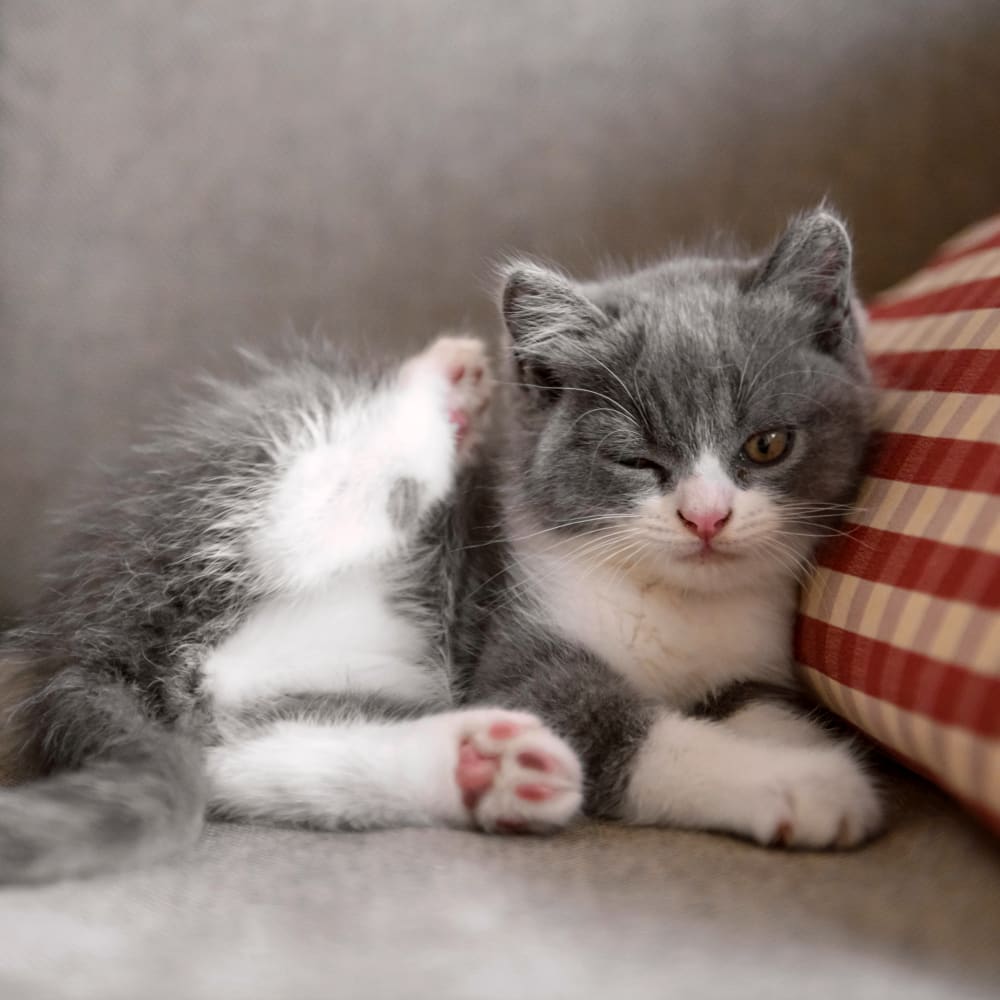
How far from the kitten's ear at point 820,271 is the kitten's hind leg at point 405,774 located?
2.15 feet

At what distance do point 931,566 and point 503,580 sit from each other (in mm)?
601

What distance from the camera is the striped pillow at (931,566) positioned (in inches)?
34.2

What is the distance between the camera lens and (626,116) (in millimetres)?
1903

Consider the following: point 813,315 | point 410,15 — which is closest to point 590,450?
Answer: point 813,315

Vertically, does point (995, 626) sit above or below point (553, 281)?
below

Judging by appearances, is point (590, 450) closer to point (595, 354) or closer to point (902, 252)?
point (595, 354)

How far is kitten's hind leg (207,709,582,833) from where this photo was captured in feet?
3.36

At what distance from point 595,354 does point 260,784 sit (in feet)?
2.22

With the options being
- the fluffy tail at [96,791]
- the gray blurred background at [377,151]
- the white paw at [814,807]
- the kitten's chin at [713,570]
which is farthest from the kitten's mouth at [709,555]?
the gray blurred background at [377,151]

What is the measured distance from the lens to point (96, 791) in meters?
0.94

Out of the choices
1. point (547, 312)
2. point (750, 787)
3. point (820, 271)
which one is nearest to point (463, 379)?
point (547, 312)

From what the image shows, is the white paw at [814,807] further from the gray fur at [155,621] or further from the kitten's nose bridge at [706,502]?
the gray fur at [155,621]

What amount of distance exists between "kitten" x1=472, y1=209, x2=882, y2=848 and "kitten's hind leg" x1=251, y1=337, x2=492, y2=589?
0.39 feet

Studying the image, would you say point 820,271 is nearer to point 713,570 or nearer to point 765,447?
point 765,447
